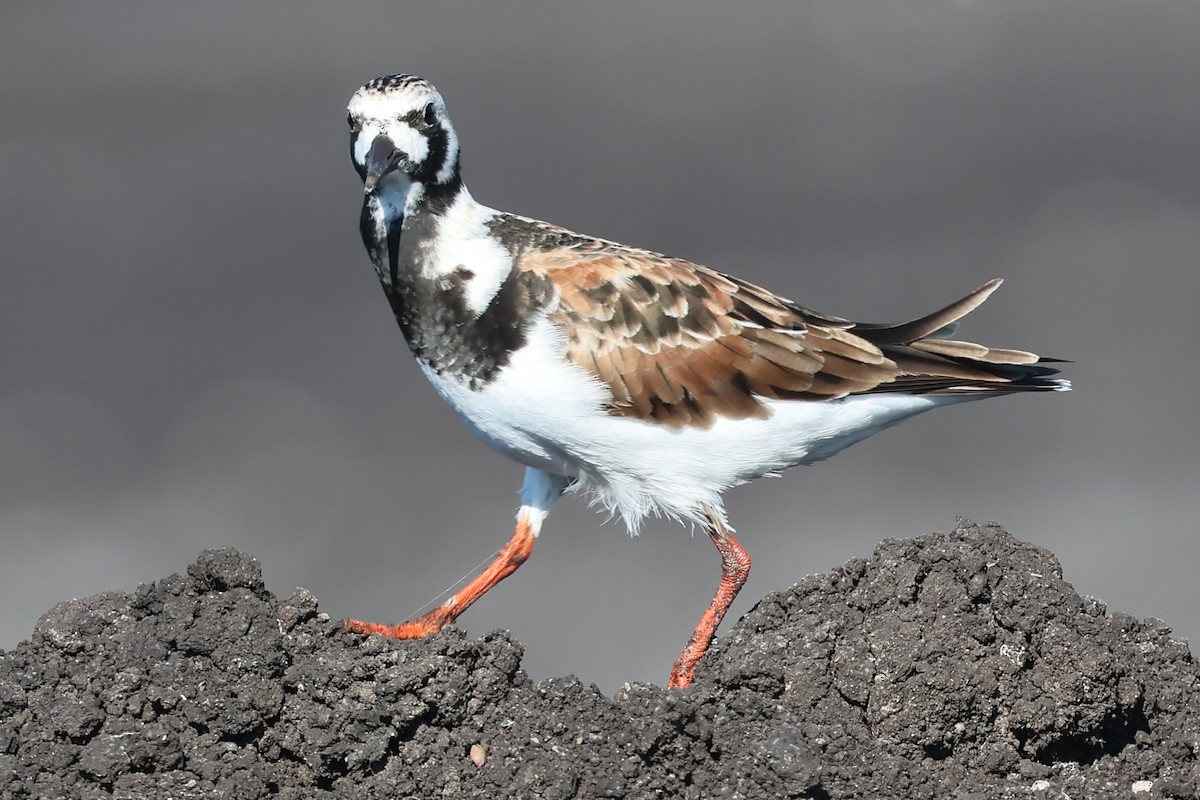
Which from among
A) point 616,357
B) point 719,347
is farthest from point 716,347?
point 616,357

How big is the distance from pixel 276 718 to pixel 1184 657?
5507 millimetres

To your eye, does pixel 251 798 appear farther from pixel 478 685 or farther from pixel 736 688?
pixel 736 688

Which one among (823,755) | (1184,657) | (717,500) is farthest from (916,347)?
(823,755)

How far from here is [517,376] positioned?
28.6 ft

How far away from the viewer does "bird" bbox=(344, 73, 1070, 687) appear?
8789mm

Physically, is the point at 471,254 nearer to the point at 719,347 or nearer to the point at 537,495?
the point at 719,347

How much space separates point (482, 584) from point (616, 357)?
1926 millimetres

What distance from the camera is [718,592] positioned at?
Result: 31.5 ft

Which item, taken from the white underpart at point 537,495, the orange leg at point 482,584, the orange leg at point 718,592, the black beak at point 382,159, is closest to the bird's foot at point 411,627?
the orange leg at point 482,584

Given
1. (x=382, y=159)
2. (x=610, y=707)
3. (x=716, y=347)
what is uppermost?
(x=382, y=159)

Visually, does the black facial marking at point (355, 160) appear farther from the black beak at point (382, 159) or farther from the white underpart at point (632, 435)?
the white underpart at point (632, 435)

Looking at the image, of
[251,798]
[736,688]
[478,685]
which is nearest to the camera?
[251,798]

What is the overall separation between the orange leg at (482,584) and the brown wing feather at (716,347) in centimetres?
146

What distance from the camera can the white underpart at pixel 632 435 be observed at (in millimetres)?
8773
